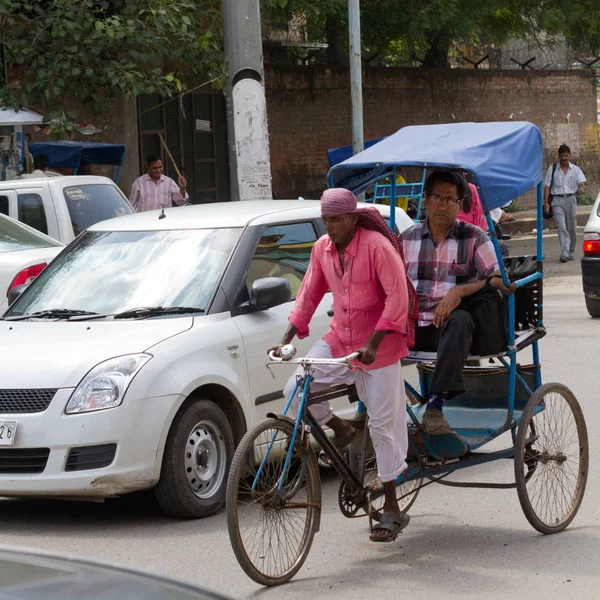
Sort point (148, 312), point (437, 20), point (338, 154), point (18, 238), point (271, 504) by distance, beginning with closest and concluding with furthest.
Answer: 1. point (271, 504)
2. point (148, 312)
3. point (18, 238)
4. point (338, 154)
5. point (437, 20)

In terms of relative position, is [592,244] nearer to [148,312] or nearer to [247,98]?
[247,98]

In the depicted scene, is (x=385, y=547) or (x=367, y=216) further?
(x=385, y=547)

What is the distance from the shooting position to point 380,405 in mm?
5691

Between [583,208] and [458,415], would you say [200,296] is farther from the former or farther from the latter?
[583,208]

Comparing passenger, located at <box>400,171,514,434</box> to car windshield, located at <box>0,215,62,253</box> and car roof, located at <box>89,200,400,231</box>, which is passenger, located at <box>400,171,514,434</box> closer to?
car roof, located at <box>89,200,400,231</box>

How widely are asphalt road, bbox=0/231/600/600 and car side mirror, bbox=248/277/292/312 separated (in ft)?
3.73

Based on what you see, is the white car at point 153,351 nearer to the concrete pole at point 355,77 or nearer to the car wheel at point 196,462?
the car wheel at point 196,462

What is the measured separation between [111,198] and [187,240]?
570cm

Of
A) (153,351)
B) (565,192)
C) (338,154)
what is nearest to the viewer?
(153,351)

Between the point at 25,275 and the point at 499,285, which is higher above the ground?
the point at 499,285

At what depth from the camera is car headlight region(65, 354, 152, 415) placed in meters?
6.34

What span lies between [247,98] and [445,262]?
6591 millimetres

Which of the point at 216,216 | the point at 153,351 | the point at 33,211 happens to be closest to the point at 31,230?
the point at 33,211

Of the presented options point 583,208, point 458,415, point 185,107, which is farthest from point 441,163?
point 583,208
